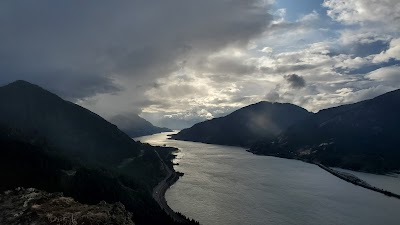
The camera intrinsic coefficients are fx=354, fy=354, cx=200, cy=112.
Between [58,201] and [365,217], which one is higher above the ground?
[58,201]

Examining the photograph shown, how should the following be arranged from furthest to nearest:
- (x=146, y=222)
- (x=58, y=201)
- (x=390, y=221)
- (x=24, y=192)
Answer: (x=390, y=221)
(x=146, y=222)
(x=24, y=192)
(x=58, y=201)

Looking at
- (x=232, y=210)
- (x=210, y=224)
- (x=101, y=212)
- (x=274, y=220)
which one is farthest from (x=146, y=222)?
(x=101, y=212)

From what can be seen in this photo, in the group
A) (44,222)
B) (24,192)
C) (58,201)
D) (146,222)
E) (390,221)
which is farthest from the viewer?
(390,221)

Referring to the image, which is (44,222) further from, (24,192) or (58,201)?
(24,192)

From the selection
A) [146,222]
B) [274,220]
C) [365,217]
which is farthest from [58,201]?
[365,217]

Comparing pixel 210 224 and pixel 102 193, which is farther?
pixel 102 193

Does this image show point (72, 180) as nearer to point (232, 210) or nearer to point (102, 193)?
point (102, 193)
